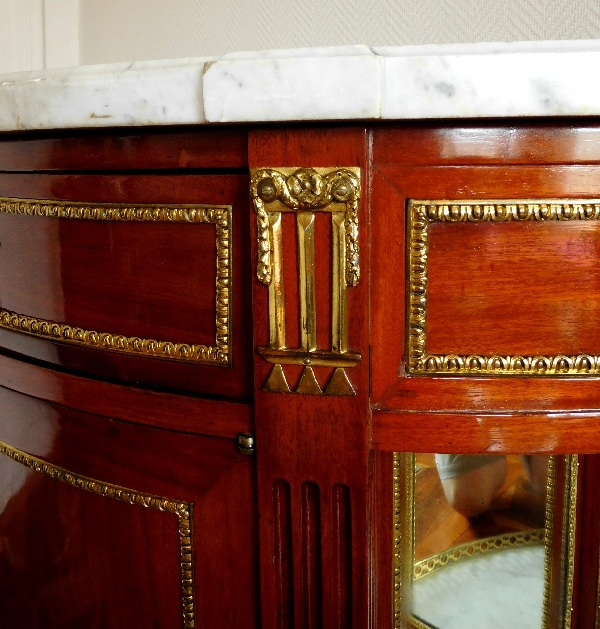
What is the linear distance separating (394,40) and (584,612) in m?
0.61

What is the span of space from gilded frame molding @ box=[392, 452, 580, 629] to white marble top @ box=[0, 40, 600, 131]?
0.23m

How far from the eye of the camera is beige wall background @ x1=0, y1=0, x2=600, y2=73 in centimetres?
70

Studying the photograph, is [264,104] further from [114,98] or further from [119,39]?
[119,39]

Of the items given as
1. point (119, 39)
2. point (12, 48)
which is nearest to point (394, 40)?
point (119, 39)

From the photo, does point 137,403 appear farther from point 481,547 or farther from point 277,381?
point 481,547

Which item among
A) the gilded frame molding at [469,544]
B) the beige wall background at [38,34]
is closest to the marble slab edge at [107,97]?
the gilded frame molding at [469,544]

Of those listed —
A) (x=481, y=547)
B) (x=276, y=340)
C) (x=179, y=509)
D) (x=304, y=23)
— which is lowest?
(x=481, y=547)

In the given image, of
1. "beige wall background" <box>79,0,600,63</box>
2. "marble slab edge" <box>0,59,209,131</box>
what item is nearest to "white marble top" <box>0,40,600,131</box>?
"marble slab edge" <box>0,59,209,131</box>

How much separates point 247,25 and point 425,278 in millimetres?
673

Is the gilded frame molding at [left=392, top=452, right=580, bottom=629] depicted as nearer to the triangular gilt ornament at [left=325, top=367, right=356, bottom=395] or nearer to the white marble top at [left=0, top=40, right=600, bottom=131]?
the triangular gilt ornament at [left=325, top=367, right=356, bottom=395]

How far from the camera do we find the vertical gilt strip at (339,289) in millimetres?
307

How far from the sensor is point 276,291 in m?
0.32

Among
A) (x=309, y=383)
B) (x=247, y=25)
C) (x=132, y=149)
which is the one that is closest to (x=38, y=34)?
(x=247, y=25)

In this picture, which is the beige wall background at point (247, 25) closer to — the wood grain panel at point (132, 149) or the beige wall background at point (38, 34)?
the beige wall background at point (38, 34)
